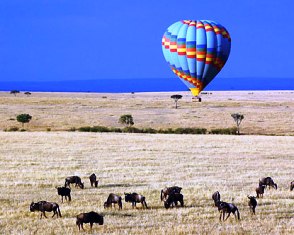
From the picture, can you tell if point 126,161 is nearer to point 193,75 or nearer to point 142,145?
point 142,145

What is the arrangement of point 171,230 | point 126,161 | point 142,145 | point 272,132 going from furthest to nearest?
point 272,132 → point 142,145 → point 126,161 → point 171,230

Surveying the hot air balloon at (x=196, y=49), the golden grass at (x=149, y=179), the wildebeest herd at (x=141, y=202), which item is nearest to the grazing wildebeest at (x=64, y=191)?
the wildebeest herd at (x=141, y=202)

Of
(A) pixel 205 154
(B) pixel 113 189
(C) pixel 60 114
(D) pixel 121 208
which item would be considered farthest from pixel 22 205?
(C) pixel 60 114

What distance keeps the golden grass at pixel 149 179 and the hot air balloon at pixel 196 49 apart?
13.4 m

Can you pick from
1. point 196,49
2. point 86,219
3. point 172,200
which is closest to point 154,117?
point 196,49

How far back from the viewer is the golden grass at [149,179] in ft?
60.2

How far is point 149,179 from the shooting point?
28875mm

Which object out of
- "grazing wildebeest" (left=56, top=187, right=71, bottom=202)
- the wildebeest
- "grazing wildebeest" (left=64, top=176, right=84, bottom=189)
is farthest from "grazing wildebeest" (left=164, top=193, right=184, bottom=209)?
"grazing wildebeest" (left=64, top=176, right=84, bottom=189)

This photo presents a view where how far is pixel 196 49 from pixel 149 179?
3822cm

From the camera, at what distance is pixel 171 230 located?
17359 mm

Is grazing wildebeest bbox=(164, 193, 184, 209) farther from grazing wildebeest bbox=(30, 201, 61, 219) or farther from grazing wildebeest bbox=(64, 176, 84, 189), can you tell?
grazing wildebeest bbox=(64, 176, 84, 189)

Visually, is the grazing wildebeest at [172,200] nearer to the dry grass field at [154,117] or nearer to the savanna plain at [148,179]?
the savanna plain at [148,179]

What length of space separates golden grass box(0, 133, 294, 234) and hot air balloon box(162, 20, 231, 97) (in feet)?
43.8

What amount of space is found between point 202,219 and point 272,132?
57.6 meters
